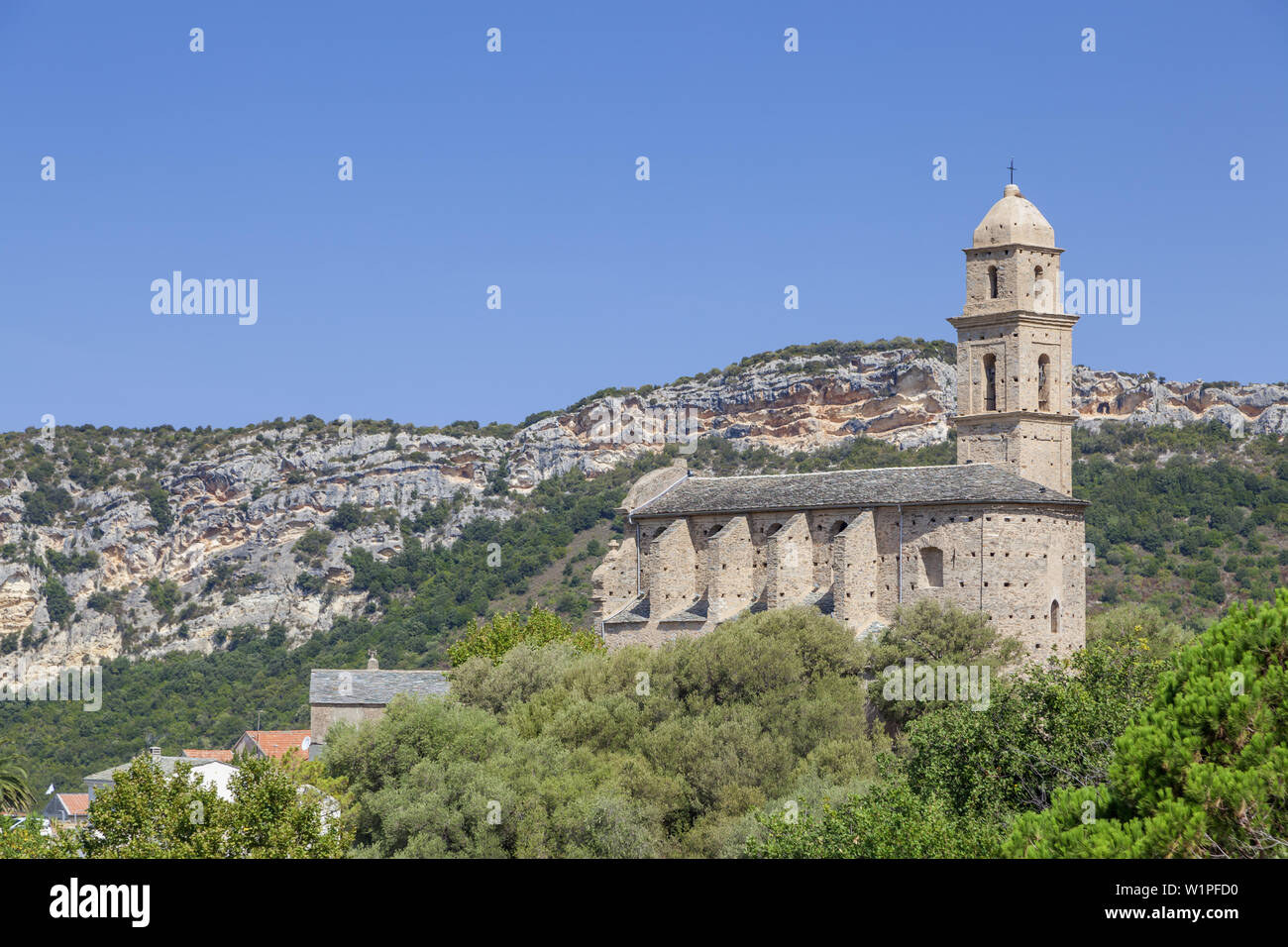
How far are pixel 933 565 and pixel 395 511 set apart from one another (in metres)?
70.7

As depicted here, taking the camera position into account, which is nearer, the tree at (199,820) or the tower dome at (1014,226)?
the tree at (199,820)

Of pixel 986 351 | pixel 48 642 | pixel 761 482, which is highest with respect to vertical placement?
pixel 986 351

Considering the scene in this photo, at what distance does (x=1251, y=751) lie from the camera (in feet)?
44.6

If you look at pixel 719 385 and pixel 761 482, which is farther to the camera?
pixel 719 385

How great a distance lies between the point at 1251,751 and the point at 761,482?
34558 mm

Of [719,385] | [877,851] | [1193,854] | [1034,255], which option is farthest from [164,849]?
[719,385]

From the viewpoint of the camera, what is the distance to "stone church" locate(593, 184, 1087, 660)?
40781mm

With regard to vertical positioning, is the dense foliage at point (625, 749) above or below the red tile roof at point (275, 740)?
above

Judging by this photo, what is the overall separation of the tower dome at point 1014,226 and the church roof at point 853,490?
6649 millimetres

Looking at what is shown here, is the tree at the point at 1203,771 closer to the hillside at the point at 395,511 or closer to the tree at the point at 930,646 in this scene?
the tree at the point at 930,646

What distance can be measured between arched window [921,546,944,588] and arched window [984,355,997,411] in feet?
18.7

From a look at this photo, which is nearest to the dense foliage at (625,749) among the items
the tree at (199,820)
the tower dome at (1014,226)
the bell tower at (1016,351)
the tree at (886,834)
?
the tree at (199,820)

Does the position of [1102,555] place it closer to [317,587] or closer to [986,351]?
[986,351]

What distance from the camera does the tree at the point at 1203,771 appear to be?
43.0 feet
